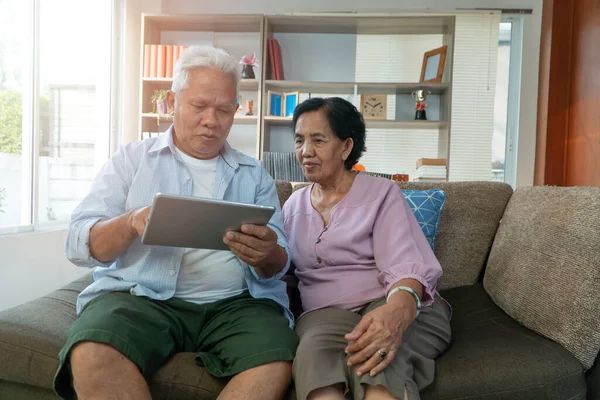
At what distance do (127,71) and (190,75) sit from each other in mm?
3025

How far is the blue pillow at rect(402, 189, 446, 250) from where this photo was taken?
1.85m

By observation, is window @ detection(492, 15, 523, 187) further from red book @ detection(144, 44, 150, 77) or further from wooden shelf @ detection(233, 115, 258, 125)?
red book @ detection(144, 44, 150, 77)

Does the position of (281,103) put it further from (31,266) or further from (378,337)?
(378,337)

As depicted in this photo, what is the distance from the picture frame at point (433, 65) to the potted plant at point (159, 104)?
2059mm

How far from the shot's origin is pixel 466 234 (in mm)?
1935

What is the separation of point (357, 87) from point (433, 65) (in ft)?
2.04

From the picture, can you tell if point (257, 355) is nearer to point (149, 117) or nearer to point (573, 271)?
point (573, 271)

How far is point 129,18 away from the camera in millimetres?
4234

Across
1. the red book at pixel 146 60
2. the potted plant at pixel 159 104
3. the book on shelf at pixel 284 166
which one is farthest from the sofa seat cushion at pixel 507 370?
the red book at pixel 146 60

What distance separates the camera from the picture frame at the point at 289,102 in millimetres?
4277

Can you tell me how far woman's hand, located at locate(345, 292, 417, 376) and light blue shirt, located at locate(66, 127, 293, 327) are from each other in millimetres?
320

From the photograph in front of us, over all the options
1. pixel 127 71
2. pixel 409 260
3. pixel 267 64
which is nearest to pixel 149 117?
pixel 127 71

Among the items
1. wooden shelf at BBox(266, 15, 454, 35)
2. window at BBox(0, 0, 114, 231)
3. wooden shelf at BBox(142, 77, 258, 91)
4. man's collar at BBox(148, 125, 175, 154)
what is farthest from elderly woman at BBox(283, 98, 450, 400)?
wooden shelf at BBox(266, 15, 454, 35)

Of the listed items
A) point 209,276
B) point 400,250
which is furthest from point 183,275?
point 400,250
